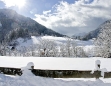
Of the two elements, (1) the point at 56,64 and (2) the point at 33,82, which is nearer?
(2) the point at 33,82

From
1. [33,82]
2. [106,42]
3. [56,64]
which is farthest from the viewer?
[106,42]

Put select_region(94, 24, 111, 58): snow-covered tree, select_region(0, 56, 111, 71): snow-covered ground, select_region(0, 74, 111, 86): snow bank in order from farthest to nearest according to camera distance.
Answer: select_region(94, 24, 111, 58): snow-covered tree, select_region(0, 56, 111, 71): snow-covered ground, select_region(0, 74, 111, 86): snow bank

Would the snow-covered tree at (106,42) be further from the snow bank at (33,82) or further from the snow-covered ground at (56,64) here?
the snow bank at (33,82)

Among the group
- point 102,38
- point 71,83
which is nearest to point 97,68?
point 71,83

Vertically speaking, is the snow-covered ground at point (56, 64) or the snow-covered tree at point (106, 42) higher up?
the snow-covered tree at point (106, 42)

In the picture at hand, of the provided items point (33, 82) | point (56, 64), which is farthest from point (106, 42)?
point (33, 82)

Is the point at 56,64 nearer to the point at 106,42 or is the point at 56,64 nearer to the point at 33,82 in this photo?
the point at 33,82

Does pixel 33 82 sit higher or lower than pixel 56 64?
lower

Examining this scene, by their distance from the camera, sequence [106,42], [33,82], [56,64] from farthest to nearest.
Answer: [106,42]
[56,64]
[33,82]

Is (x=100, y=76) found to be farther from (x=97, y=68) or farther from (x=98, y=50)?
(x=98, y=50)

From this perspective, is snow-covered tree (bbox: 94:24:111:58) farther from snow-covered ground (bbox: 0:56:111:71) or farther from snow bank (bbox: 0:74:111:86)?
snow bank (bbox: 0:74:111:86)

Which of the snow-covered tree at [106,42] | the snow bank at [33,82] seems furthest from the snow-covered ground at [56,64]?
the snow-covered tree at [106,42]

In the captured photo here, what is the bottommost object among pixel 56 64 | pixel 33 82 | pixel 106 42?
pixel 33 82

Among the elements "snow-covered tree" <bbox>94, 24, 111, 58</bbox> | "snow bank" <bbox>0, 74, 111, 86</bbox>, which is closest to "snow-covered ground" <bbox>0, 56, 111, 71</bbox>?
"snow bank" <bbox>0, 74, 111, 86</bbox>
